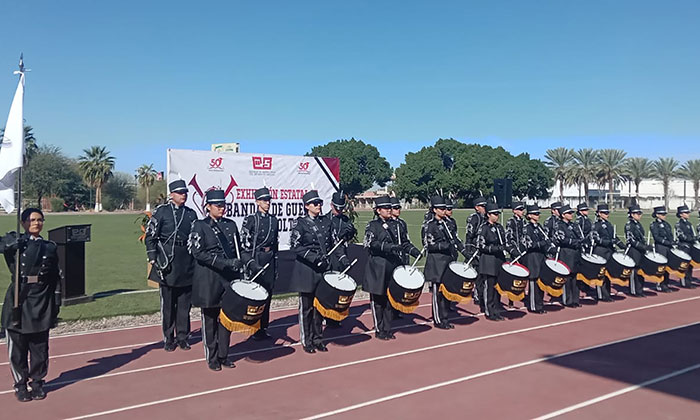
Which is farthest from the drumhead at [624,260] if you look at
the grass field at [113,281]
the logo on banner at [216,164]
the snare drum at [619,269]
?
the grass field at [113,281]

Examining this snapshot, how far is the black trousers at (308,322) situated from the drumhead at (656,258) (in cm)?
763

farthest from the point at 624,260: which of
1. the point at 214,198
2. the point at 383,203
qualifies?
the point at 214,198

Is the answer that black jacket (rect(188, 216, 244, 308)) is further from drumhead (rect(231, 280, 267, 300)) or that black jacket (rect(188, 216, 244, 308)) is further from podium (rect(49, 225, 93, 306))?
podium (rect(49, 225, 93, 306))

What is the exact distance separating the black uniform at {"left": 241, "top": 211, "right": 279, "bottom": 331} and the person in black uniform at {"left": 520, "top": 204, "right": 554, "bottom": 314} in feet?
15.1

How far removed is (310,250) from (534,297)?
14.9 feet

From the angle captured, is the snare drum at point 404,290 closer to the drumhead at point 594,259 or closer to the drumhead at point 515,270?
the drumhead at point 515,270

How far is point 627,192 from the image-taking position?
83938mm

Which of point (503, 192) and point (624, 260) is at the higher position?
point (503, 192)

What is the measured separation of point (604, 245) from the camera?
439 inches

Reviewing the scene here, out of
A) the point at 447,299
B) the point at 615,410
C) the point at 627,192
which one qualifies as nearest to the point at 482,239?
the point at 447,299

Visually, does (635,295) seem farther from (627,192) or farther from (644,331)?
(627,192)

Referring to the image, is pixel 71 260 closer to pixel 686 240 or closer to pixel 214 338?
pixel 214 338

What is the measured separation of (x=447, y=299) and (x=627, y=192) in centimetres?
8533

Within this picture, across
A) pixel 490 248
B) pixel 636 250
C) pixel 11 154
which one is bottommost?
pixel 636 250
